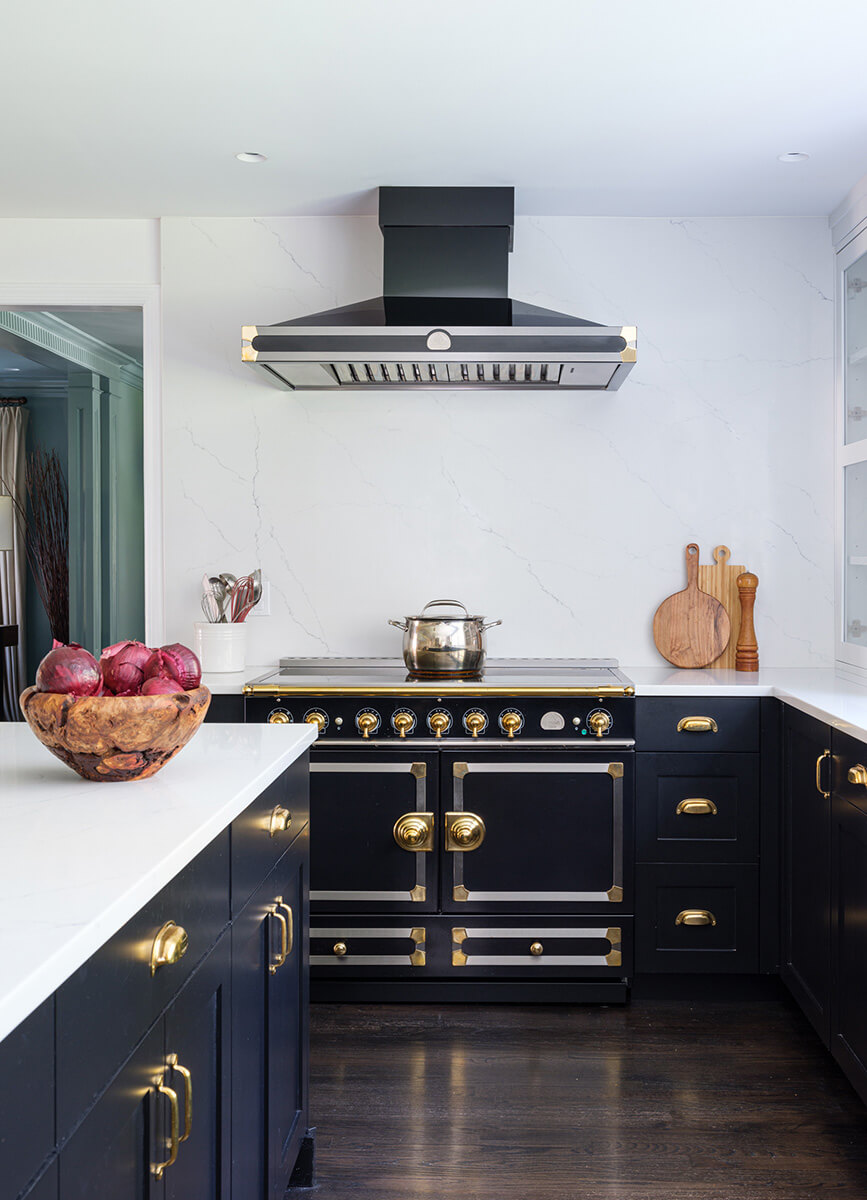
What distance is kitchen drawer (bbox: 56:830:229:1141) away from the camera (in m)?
0.88

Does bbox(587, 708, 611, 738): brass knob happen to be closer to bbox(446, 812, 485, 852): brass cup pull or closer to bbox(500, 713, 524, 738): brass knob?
bbox(500, 713, 524, 738): brass knob

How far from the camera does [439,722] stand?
291 centimetres

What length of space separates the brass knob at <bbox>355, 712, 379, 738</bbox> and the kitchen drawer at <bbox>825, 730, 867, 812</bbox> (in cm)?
122

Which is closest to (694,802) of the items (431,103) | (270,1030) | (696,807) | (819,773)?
(696,807)

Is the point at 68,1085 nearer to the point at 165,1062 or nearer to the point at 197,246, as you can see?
the point at 165,1062

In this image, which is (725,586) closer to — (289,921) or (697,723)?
(697,723)

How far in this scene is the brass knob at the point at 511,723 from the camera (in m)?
2.91

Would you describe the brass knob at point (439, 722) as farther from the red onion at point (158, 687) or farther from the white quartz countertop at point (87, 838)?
the red onion at point (158, 687)

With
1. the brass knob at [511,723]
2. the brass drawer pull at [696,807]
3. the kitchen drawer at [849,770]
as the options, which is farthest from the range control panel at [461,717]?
the kitchen drawer at [849,770]

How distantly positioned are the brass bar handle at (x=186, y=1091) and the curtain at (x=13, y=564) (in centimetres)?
606

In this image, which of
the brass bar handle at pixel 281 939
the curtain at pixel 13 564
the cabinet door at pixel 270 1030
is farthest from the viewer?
the curtain at pixel 13 564

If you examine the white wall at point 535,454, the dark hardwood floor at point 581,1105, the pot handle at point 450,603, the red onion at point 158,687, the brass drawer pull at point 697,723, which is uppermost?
the white wall at point 535,454

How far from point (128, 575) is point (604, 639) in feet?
12.8

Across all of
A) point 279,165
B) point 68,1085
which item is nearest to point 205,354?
point 279,165
